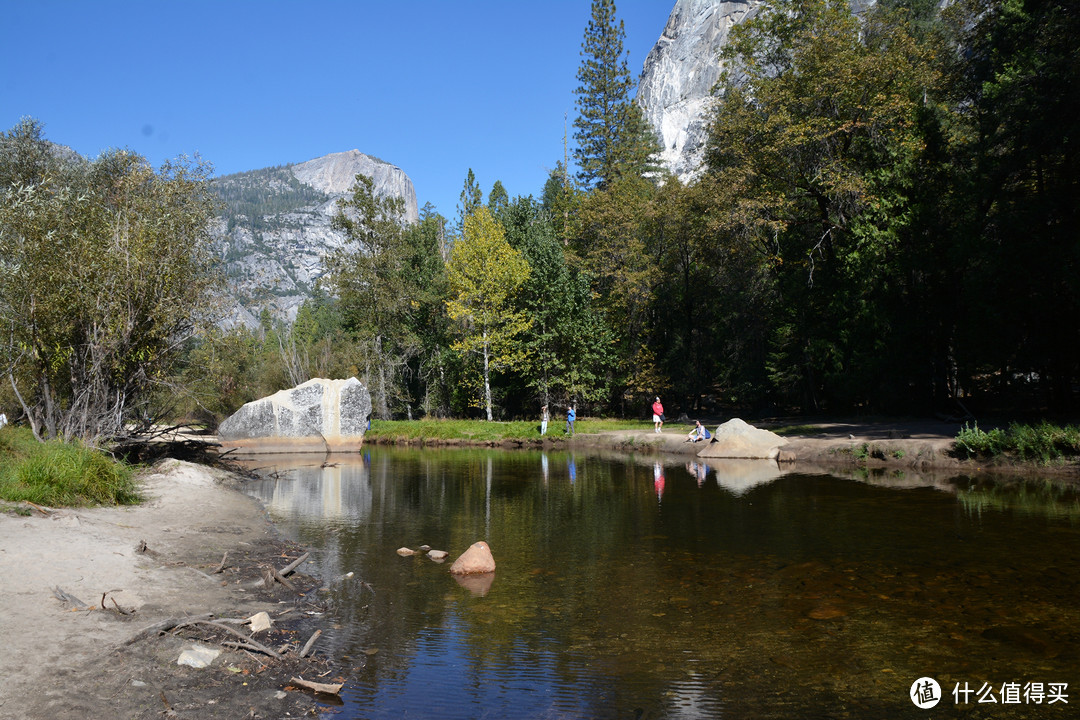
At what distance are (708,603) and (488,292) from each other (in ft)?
106

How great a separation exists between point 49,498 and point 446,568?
6861 mm

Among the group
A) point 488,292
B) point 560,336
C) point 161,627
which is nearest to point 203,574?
point 161,627

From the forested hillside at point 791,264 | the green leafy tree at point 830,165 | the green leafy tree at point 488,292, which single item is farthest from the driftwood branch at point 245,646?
the green leafy tree at point 488,292

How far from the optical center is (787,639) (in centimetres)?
790

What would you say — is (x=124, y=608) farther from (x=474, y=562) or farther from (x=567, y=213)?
(x=567, y=213)

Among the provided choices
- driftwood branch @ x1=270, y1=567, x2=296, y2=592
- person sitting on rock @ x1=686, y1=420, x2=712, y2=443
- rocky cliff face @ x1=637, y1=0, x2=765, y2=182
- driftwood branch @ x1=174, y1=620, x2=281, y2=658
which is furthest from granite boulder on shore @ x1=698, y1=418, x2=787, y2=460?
rocky cliff face @ x1=637, y1=0, x2=765, y2=182

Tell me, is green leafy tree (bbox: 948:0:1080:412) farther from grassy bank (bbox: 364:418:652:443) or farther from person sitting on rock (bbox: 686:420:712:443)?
grassy bank (bbox: 364:418:652:443)

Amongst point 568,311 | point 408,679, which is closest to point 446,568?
point 408,679

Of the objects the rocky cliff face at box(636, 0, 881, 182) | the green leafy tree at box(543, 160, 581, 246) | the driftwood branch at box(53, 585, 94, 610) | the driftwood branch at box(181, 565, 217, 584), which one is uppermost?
the rocky cliff face at box(636, 0, 881, 182)

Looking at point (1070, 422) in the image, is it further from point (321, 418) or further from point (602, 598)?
point (321, 418)

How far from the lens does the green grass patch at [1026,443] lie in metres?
18.8

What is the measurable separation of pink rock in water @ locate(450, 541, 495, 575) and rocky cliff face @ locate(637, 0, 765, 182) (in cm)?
11306

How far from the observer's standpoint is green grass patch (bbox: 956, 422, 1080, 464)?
18.8 meters

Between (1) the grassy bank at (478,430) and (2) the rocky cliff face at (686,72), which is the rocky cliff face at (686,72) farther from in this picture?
(1) the grassy bank at (478,430)
